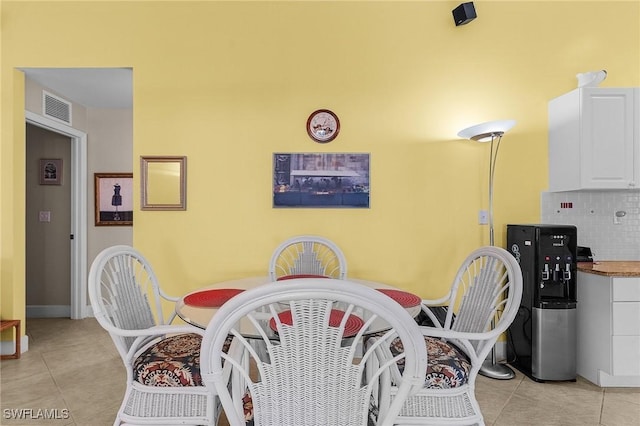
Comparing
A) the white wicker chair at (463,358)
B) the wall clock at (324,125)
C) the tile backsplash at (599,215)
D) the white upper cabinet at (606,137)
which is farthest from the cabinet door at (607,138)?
the wall clock at (324,125)

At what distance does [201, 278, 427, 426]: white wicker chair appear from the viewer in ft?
2.75

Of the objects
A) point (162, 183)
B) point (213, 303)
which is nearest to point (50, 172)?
point (162, 183)

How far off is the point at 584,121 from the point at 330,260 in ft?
7.10

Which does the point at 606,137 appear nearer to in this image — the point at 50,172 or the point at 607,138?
the point at 607,138

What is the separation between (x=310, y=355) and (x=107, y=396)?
2.03 m

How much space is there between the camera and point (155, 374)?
1488mm

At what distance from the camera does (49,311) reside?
4020 mm

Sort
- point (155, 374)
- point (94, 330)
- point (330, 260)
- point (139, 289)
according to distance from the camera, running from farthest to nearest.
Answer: point (94, 330), point (330, 260), point (139, 289), point (155, 374)

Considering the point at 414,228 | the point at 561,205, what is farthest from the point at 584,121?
the point at 414,228

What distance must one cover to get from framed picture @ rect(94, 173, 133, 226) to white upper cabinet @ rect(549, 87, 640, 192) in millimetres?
4407

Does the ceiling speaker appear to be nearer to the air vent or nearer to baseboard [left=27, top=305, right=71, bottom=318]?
the air vent

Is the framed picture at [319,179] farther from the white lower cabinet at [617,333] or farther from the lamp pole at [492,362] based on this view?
the white lower cabinet at [617,333]

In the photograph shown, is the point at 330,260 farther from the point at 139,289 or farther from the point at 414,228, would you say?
the point at 139,289

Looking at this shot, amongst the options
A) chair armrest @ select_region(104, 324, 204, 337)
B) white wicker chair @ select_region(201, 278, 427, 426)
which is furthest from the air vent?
white wicker chair @ select_region(201, 278, 427, 426)
